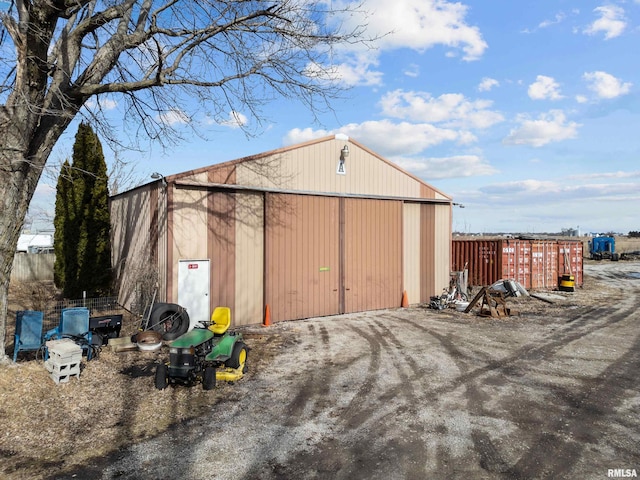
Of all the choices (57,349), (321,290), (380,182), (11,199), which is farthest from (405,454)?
(380,182)

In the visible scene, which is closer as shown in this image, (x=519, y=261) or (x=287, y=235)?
(x=287, y=235)

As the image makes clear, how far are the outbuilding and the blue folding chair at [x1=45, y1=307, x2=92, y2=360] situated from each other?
7.85 feet

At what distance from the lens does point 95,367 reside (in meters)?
7.46

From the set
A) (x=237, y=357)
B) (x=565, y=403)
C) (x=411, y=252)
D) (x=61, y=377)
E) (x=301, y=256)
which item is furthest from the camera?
(x=411, y=252)

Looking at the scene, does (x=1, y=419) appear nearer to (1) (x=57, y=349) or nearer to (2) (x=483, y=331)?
(1) (x=57, y=349)

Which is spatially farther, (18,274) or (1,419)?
(18,274)

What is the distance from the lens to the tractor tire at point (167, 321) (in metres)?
9.53

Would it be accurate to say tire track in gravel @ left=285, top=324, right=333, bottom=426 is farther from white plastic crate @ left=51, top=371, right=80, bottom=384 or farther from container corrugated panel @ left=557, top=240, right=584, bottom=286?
container corrugated panel @ left=557, top=240, right=584, bottom=286

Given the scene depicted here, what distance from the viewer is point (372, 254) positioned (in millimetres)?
14180

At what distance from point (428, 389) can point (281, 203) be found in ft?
23.4

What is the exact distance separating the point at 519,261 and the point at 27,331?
19.4 m

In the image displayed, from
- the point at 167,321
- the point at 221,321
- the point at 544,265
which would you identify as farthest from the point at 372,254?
the point at 544,265

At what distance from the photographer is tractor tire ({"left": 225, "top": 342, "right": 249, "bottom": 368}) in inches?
282

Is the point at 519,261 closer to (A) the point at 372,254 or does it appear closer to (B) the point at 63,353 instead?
(A) the point at 372,254
